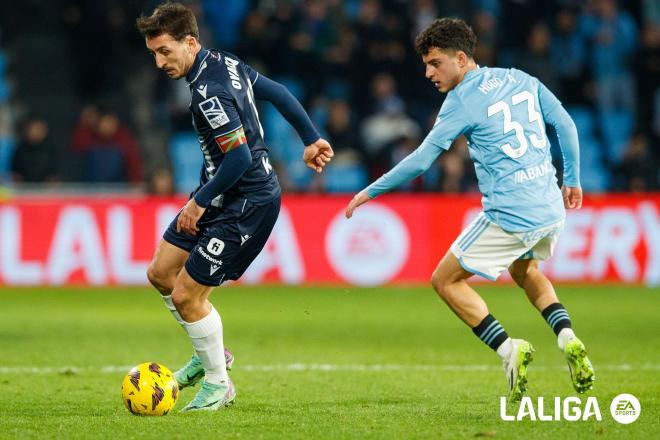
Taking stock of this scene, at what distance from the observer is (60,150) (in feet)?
61.7

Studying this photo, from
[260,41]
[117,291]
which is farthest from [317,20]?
[117,291]

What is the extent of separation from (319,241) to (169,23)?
9385 millimetres

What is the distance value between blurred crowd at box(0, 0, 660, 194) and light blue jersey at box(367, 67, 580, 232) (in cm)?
989

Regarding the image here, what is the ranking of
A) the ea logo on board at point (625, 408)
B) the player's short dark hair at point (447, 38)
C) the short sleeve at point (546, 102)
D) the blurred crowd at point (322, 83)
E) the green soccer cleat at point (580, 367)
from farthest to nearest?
the blurred crowd at point (322, 83), the short sleeve at point (546, 102), the player's short dark hair at point (447, 38), the green soccer cleat at point (580, 367), the ea logo on board at point (625, 408)

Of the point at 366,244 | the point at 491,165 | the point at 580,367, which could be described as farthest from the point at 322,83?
the point at 580,367

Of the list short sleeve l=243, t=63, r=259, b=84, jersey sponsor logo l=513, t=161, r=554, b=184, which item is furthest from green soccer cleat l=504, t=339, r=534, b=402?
short sleeve l=243, t=63, r=259, b=84

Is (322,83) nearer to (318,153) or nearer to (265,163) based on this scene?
(318,153)

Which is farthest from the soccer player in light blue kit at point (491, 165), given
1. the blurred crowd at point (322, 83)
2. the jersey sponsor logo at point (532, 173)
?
the blurred crowd at point (322, 83)

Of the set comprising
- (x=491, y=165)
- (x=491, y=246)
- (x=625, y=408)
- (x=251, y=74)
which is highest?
(x=251, y=74)

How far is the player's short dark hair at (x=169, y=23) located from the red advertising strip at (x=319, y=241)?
900cm

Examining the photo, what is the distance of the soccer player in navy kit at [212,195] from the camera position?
678 cm

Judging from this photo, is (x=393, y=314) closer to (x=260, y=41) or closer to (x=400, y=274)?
(x=400, y=274)

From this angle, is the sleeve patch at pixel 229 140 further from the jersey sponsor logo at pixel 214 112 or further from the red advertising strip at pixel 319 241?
the red advertising strip at pixel 319 241

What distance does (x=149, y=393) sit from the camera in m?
6.77
